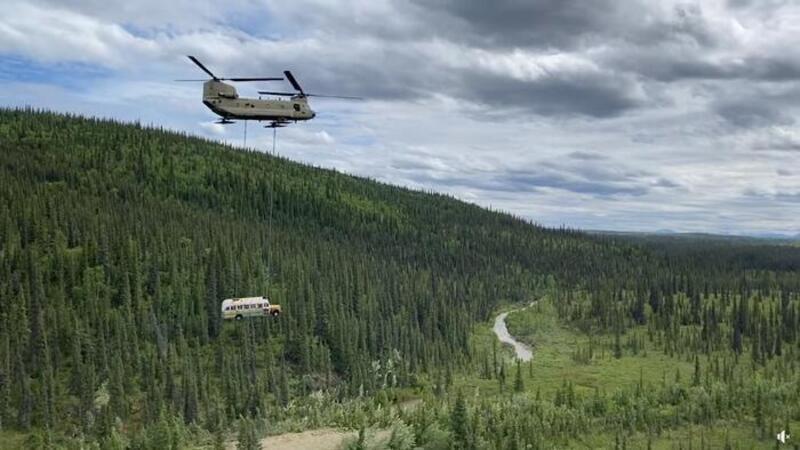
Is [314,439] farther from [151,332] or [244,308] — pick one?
[151,332]

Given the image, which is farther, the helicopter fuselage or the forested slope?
the forested slope

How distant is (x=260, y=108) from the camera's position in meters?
66.4

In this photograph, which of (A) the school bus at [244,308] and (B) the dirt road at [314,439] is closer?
(A) the school bus at [244,308]

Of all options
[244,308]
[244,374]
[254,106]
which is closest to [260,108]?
[254,106]

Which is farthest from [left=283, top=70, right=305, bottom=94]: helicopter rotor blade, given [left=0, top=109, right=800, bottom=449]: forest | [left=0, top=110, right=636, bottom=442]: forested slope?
[left=0, top=110, right=636, bottom=442]: forested slope

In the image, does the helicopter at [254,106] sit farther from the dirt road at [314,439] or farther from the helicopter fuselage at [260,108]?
the dirt road at [314,439]

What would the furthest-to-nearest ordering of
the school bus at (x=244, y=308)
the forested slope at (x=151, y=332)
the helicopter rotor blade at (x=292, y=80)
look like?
the forested slope at (x=151, y=332) → the school bus at (x=244, y=308) → the helicopter rotor blade at (x=292, y=80)

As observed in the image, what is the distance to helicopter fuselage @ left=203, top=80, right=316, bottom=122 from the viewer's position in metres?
65.1

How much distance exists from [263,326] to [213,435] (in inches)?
1914

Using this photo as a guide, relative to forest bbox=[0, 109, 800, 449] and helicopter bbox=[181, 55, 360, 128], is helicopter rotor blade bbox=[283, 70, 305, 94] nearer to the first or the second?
helicopter bbox=[181, 55, 360, 128]

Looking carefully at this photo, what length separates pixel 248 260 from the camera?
196875 mm

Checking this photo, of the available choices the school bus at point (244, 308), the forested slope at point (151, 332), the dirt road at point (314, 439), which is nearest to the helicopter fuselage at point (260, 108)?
the school bus at point (244, 308)

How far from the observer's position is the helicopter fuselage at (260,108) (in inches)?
2564

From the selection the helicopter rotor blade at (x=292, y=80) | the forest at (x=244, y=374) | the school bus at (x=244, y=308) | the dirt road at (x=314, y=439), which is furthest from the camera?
the forest at (x=244, y=374)
